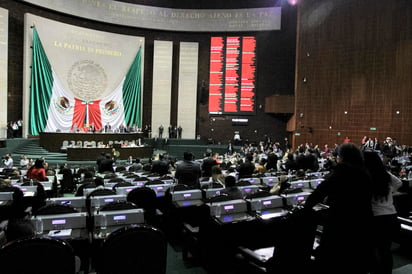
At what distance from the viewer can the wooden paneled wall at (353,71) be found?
17.1m

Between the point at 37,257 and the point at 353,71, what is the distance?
19.8m

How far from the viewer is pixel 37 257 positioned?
217cm

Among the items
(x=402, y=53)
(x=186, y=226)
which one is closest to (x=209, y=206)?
(x=186, y=226)

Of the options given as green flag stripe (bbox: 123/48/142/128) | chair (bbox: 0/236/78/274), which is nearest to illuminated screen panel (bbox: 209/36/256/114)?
green flag stripe (bbox: 123/48/142/128)

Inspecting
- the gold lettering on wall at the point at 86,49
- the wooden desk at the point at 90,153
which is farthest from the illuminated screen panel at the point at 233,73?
the wooden desk at the point at 90,153

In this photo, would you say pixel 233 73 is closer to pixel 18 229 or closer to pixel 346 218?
pixel 18 229

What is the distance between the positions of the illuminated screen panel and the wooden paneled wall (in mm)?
3503

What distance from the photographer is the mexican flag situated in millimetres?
19203

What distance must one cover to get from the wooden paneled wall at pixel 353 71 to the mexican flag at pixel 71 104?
1098 cm

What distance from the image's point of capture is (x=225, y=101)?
24250mm

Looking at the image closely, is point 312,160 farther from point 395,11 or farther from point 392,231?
point 395,11

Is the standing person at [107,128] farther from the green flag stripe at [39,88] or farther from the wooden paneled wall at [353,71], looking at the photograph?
the wooden paneled wall at [353,71]

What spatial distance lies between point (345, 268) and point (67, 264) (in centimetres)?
184

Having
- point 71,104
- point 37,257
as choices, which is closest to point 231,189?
point 37,257
